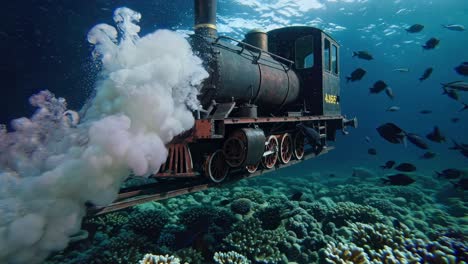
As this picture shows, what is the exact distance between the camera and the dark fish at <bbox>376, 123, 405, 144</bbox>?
5375mm

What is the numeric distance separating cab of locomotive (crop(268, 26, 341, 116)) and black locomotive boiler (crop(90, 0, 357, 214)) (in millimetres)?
31

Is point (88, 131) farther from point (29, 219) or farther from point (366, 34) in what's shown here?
point (366, 34)

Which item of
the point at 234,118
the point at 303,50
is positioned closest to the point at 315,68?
the point at 303,50

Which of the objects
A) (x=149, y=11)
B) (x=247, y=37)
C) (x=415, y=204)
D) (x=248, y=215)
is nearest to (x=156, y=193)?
(x=248, y=215)

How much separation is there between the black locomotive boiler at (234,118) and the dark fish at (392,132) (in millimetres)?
1361

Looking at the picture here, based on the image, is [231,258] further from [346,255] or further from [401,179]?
[401,179]

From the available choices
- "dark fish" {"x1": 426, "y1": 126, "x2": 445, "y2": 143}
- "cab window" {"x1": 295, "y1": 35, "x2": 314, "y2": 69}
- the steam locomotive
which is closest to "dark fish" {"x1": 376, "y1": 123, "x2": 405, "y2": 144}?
"dark fish" {"x1": 426, "y1": 126, "x2": 445, "y2": 143}

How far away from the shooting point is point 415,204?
11945mm

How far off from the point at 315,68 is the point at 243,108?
155 inches

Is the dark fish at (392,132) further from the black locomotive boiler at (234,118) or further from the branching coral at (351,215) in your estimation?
the branching coral at (351,215)

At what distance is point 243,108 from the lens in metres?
5.25

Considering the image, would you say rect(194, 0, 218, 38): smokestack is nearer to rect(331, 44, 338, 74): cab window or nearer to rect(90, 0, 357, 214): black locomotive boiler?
rect(90, 0, 357, 214): black locomotive boiler

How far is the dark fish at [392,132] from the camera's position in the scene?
212 inches

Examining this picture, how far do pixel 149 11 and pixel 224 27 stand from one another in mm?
6794
